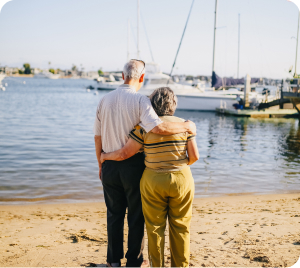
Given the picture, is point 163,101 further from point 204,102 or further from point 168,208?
point 204,102

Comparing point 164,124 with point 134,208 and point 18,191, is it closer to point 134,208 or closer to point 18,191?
point 134,208

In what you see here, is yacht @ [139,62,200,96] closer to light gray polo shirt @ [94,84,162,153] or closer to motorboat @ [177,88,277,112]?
motorboat @ [177,88,277,112]

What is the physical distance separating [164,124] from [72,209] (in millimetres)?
3777

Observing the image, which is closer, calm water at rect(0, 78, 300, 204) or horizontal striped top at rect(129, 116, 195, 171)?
horizontal striped top at rect(129, 116, 195, 171)

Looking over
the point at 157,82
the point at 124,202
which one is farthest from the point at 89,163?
the point at 157,82

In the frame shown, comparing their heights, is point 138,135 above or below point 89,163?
above

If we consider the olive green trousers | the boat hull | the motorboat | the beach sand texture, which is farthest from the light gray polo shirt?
the motorboat

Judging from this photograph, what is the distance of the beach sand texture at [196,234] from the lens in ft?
11.4

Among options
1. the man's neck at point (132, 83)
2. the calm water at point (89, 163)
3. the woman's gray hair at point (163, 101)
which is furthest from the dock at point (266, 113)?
the woman's gray hair at point (163, 101)

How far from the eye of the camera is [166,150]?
2.86 m

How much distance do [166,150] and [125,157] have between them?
387 mm

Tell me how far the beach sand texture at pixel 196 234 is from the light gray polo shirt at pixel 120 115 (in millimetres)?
1348

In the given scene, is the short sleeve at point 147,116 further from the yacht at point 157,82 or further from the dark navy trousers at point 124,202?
the yacht at point 157,82

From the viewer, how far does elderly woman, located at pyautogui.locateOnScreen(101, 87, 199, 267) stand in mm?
2859
